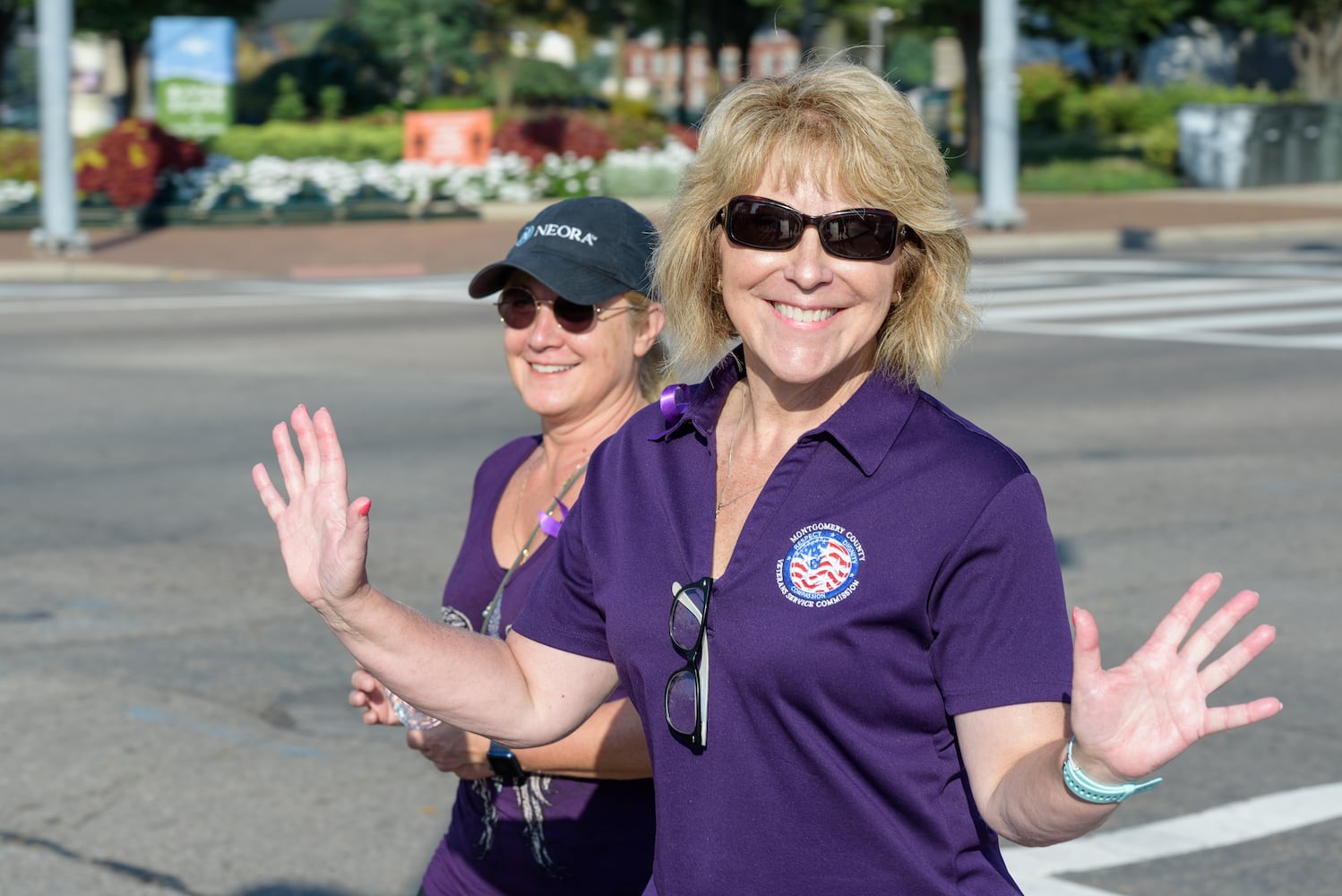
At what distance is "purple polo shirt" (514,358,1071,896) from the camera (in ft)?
7.11

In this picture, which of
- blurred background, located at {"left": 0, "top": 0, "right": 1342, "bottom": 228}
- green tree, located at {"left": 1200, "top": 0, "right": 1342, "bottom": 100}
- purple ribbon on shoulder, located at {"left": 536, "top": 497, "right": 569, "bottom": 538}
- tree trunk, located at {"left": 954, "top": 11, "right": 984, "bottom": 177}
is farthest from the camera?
green tree, located at {"left": 1200, "top": 0, "right": 1342, "bottom": 100}

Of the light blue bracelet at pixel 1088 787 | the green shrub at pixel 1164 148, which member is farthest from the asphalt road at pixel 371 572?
the green shrub at pixel 1164 148

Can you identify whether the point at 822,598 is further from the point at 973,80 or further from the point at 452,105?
the point at 452,105

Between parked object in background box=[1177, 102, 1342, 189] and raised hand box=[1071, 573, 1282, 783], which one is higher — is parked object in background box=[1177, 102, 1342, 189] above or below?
above

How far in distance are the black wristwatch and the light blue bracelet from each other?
1.13m

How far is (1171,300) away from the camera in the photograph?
1797 centimetres

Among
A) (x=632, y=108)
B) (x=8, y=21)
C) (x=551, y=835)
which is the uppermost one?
(x=8, y=21)

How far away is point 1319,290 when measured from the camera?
61.2 ft

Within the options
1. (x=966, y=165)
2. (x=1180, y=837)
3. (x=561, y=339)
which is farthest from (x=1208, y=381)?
(x=966, y=165)

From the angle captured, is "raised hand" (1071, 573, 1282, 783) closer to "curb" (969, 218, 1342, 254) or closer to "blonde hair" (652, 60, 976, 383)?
"blonde hair" (652, 60, 976, 383)

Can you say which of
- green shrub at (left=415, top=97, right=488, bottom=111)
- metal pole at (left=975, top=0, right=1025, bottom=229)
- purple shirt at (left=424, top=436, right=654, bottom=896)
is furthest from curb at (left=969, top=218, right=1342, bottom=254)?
green shrub at (left=415, top=97, right=488, bottom=111)

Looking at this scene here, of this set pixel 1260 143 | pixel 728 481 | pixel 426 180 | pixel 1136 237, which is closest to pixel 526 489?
pixel 728 481

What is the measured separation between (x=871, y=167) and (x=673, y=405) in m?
0.43

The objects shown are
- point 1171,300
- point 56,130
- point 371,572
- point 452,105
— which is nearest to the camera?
point 371,572
